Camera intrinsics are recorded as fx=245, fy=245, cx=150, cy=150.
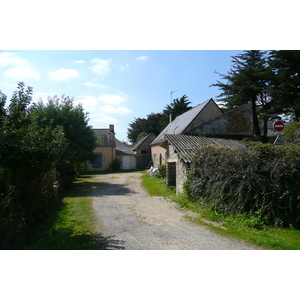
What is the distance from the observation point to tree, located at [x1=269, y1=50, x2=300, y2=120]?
18609 millimetres

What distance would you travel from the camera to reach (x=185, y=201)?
10.4 metres

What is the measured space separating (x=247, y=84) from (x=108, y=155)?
Result: 18271mm

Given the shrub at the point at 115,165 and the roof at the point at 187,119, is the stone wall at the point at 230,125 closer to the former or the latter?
the roof at the point at 187,119

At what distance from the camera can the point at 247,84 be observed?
25.7 metres

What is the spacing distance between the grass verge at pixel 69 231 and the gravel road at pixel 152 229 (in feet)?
0.98

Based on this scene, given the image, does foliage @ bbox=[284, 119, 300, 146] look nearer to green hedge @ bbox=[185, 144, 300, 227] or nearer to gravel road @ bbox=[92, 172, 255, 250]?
green hedge @ bbox=[185, 144, 300, 227]

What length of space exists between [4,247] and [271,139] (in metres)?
25.5

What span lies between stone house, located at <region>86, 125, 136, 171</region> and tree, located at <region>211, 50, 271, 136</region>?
14.2m

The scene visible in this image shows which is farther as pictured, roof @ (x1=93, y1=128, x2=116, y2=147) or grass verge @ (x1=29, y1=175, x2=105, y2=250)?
roof @ (x1=93, y1=128, x2=116, y2=147)

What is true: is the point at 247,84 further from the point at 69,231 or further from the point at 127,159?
the point at 69,231

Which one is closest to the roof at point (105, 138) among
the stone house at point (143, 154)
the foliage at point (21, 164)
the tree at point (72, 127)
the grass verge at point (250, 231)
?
the stone house at point (143, 154)

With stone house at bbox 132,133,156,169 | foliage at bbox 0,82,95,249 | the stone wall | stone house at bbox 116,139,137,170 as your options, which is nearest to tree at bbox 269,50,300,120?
the stone wall
